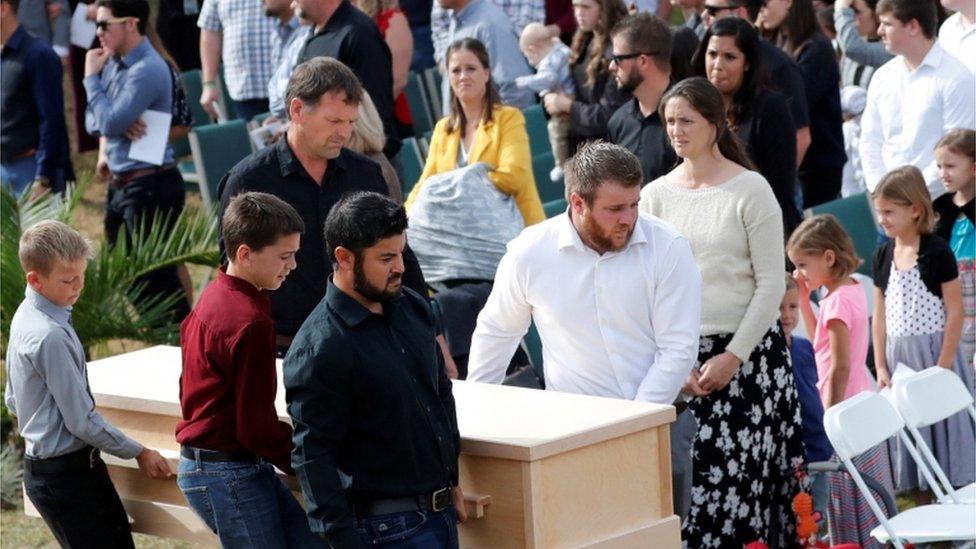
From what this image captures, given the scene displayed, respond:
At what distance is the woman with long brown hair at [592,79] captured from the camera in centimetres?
755

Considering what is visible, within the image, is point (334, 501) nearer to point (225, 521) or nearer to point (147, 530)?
point (225, 521)

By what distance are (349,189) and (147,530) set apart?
1220mm

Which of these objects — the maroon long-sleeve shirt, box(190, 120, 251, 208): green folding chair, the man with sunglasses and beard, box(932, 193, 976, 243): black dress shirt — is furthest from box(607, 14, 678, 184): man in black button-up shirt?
box(190, 120, 251, 208): green folding chair

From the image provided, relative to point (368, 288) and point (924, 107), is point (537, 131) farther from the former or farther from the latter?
point (368, 288)

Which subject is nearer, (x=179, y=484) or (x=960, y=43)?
(x=179, y=484)

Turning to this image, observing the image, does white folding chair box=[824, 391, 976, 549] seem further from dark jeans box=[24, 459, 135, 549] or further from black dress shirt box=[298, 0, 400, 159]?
black dress shirt box=[298, 0, 400, 159]

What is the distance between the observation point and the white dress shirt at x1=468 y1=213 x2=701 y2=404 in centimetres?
461

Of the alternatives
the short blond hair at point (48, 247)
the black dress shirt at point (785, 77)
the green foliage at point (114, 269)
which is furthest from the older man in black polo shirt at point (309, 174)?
the black dress shirt at point (785, 77)

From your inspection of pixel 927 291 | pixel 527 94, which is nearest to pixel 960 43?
pixel 927 291

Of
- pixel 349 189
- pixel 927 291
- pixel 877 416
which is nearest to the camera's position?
pixel 349 189

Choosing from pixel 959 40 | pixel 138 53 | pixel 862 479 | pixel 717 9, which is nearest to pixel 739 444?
pixel 862 479

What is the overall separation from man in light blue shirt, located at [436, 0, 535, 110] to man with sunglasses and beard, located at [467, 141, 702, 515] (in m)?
4.84

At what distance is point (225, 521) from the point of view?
4188 mm

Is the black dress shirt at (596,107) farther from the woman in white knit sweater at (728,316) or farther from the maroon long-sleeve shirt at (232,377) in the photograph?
the maroon long-sleeve shirt at (232,377)
